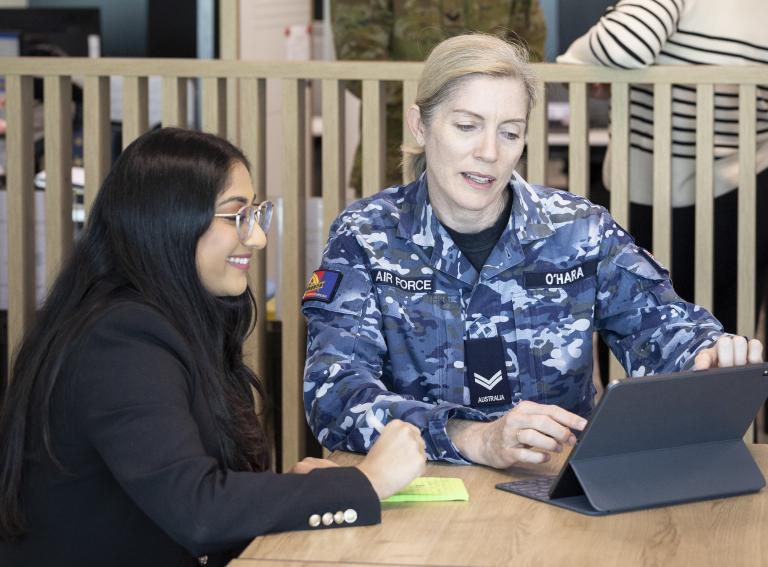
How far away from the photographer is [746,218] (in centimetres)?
304

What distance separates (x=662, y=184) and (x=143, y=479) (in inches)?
74.9

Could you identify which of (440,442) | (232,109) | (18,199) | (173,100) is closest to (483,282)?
(440,442)

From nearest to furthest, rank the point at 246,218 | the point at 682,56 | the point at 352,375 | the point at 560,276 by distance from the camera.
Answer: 1. the point at 246,218
2. the point at 352,375
3. the point at 560,276
4. the point at 682,56

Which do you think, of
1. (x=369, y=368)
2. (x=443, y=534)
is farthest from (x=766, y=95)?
(x=443, y=534)

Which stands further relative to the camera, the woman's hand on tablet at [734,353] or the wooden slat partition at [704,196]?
the wooden slat partition at [704,196]

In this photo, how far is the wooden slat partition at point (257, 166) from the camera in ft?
10.3

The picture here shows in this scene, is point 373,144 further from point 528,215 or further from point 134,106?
point 528,215

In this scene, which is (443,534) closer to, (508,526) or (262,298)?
(508,526)

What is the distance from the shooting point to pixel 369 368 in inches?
80.0

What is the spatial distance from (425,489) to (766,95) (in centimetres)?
189

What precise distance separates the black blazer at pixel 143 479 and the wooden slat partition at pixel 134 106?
1.68 metres

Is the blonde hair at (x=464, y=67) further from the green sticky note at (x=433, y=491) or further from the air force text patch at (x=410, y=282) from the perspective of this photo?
the green sticky note at (x=433, y=491)

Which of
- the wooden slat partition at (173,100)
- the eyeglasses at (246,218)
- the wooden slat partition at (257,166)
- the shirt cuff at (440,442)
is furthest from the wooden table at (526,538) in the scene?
the wooden slat partition at (173,100)

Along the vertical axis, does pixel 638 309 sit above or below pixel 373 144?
below
